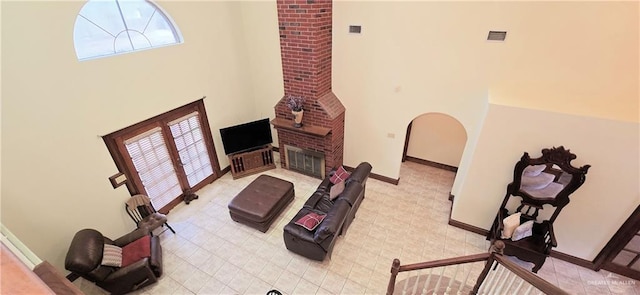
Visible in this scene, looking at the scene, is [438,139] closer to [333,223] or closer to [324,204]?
[324,204]

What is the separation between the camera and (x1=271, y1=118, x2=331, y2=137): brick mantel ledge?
544 centimetres

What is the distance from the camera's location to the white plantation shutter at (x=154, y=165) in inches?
174

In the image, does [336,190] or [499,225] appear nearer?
[499,225]

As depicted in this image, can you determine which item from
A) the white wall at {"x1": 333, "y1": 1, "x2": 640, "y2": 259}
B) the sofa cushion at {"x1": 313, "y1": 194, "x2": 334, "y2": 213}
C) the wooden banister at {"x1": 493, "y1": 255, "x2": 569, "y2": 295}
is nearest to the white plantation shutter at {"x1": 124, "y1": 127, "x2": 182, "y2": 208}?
the sofa cushion at {"x1": 313, "y1": 194, "x2": 334, "y2": 213}

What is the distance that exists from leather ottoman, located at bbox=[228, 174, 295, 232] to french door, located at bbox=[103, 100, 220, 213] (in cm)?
134

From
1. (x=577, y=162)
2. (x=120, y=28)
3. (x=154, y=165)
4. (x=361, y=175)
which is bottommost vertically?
(x=361, y=175)

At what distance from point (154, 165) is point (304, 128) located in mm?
2856

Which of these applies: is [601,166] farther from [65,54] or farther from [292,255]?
[65,54]

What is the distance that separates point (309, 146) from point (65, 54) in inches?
162

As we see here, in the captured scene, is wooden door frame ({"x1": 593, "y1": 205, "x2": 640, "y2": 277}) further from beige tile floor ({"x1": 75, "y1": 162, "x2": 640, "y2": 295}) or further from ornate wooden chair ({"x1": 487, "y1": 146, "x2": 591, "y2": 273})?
ornate wooden chair ({"x1": 487, "y1": 146, "x2": 591, "y2": 273})

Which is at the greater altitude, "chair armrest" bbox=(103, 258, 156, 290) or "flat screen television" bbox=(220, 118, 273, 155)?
"flat screen television" bbox=(220, 118, 273, 155)

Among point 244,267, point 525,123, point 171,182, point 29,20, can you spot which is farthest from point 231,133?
point 525,123

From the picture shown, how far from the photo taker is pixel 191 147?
213 inches

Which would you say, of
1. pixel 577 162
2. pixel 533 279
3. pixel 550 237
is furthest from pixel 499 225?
pixel 533 279
